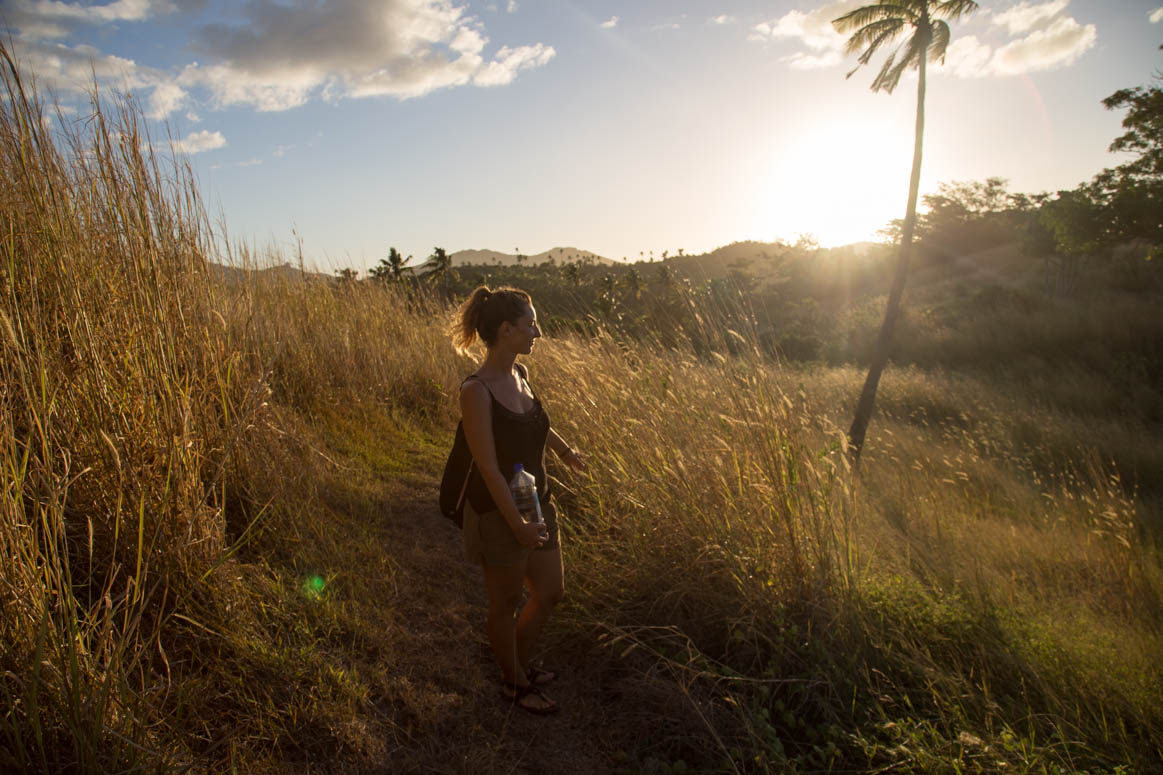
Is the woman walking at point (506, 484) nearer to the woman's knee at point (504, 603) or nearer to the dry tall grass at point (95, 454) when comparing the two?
the woman's knee at point (504, 603)

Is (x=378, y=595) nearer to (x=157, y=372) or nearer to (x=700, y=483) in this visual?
(x=157, y=372)

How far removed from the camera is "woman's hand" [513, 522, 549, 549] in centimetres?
233

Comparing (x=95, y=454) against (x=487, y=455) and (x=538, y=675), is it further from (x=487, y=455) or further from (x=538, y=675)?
(x=538, y=675)

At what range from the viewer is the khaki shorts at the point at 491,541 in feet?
8.05

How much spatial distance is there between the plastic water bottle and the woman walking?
4 centimetres

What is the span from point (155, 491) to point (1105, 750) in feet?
13.7

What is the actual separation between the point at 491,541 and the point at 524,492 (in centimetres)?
26

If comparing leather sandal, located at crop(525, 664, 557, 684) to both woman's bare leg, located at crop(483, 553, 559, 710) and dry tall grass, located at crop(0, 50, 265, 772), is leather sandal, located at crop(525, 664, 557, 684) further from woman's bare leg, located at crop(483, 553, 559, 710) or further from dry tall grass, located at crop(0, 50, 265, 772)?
dry tall grass, located at crop(0, 50, 265, 772)

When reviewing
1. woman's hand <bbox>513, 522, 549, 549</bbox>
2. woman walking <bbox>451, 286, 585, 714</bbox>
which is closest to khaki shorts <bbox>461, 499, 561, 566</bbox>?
woman walking <bbox>451, 286, 585, 714</bbox>

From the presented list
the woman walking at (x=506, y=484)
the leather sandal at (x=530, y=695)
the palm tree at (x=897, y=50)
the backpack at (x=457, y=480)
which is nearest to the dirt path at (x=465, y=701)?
the leather sandal at (x=530, y=695)

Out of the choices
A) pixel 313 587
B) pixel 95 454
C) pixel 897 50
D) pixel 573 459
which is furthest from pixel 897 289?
pixel 95 454

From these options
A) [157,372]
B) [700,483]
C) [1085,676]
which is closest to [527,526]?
[700,483]

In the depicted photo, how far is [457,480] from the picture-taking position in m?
2.55

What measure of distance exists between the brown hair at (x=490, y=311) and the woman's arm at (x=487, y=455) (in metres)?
0.26
